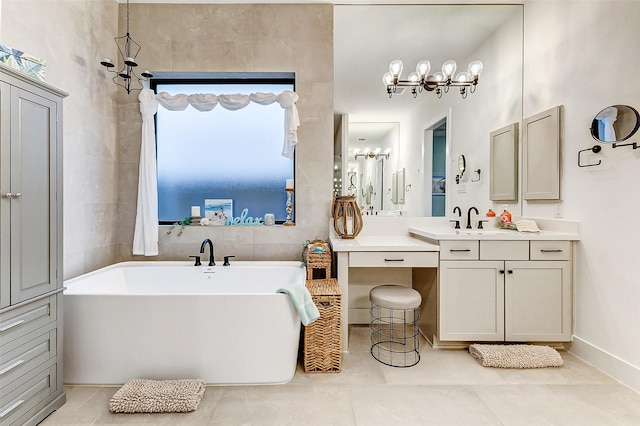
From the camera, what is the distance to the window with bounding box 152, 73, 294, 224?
122 inches

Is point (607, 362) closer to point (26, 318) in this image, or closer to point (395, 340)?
point (395, 340)

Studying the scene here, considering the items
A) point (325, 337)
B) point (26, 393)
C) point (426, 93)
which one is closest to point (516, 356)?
point (325, 337)

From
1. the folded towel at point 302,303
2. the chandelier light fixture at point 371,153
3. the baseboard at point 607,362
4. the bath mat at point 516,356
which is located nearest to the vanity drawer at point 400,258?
the folded towel at point 302,303

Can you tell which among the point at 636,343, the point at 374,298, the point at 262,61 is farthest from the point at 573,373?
the point at 262,61

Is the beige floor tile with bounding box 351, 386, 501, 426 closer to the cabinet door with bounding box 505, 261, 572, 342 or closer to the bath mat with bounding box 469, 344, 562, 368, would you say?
the bath mat with bounding box 469, 344, 562, 368

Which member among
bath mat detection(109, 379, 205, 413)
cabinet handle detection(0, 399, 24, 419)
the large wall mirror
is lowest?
bath mat detection(109, 379, 205, 413)

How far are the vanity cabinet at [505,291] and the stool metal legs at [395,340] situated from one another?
0.27m

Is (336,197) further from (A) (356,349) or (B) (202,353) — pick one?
(B) (202,353)

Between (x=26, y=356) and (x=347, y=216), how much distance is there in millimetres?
2144

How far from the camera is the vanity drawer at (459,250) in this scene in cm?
235

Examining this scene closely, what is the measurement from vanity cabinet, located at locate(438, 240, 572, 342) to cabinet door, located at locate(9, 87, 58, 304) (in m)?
2.43

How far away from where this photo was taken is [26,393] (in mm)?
1538

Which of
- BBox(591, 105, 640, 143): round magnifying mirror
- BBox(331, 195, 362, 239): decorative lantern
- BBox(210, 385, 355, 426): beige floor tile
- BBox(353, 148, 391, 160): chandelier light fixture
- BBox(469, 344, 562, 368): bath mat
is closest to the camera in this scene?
BBox(210, 385, 355, 426): beige floor tile

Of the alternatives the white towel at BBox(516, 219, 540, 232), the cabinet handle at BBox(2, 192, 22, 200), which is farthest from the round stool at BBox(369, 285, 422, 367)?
the cabinet handle at BBox(2, 192, 22, 200)
